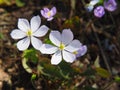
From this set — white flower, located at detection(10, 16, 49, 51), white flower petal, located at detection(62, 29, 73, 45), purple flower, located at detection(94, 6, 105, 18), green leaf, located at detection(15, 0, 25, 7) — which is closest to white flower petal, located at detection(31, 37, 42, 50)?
white flower, located at detection(10, 16, 49, 51)

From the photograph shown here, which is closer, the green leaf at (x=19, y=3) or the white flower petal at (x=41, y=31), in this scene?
the white flower petal at (x=41, y=31)

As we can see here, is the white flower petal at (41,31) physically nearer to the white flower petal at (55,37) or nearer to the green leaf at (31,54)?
the white flower petal at (55,37)

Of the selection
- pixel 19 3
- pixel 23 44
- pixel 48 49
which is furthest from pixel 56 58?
pixel 19 3

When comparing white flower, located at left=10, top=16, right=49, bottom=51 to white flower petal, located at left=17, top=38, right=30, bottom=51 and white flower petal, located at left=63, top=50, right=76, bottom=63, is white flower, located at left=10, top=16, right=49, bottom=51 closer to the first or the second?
white flower petal, located at left=17, top=38, right=30, bottom=51

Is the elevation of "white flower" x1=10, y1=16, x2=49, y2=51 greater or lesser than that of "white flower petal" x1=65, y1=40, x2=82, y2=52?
greater

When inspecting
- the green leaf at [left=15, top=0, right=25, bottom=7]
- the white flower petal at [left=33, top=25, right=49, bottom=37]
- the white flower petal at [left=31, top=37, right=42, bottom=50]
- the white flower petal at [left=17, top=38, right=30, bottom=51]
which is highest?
the green leaf at [left=15, top=0, right=25, bottom=7]

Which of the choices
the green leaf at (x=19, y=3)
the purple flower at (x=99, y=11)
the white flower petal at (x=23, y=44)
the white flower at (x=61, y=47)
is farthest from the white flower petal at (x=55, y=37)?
the green leaf at (x=19, y=3)

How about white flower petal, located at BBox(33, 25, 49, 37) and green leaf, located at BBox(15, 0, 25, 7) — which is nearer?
white flower petal, located at BBox(33, 25, 49, 37)

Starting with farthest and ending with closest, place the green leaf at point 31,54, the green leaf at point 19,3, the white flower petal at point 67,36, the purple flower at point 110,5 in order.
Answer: the green leaf at point 19,3, the purple flower at point 110,5, the green leaf at point 31,54, the white flower petal at point 67,36
